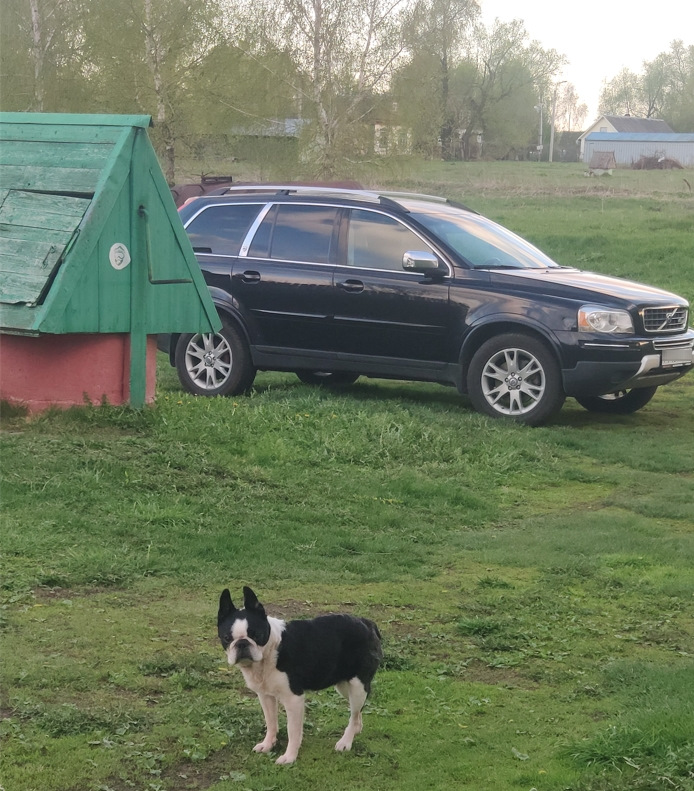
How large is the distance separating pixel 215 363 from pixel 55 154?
10.5 feet

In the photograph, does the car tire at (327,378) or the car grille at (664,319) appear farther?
the car tire at (327,378)

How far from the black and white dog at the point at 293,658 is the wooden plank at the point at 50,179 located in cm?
562

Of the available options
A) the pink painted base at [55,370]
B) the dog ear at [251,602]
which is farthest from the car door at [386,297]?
the dog ear at [251,602]

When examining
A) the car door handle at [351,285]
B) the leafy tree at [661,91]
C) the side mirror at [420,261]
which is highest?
the leafy tree at [661,91]

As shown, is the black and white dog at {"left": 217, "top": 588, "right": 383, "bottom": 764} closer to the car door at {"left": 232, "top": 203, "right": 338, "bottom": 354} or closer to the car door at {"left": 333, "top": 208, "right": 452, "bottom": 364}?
the car door at {"left": 333, "top": 208, "right": 452, "bottom": 364}

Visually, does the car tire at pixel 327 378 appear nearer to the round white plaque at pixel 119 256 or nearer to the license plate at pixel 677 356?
the license plate at pixel 677 356

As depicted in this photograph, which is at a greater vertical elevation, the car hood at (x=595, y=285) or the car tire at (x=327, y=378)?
the car hood at (x=595, y=285)

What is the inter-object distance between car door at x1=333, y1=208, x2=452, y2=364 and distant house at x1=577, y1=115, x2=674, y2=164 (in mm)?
101754

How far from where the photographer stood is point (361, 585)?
6.30 m

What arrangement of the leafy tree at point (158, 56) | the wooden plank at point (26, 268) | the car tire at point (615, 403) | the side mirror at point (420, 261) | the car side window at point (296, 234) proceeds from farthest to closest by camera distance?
1. the leafy tree at point (158, 56)
2. the car tire at point (615, 403)
3. the car side window at point (296, 234)
4. the side mirror at point (420, 261)
5. the wooden plank at point (26, 268)

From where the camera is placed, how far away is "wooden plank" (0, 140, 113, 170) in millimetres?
9141

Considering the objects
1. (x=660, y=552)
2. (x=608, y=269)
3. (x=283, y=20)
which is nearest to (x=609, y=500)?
(x=660, y=552)

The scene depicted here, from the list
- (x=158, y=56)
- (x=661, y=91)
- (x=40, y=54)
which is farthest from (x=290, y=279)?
(x=661, y=91)

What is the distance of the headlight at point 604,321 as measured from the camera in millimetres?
10617
